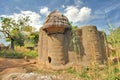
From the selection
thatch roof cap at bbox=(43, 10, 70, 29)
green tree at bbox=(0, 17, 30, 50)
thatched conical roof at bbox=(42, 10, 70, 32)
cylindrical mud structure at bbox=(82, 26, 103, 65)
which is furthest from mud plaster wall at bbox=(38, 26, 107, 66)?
green tree at bbox=(0, 17, 30, 50)

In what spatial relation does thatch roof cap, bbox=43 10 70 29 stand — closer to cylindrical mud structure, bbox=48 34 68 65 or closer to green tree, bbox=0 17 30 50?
cylindrical mud structure, bbox=48 34 68 65

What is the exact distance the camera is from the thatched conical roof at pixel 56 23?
1279 centimetres

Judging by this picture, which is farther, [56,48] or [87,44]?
[56,48]

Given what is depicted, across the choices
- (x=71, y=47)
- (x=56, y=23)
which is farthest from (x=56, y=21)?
(x=71, y=47)

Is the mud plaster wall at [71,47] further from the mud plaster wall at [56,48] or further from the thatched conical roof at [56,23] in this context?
the thatched conical roof at [56,23]

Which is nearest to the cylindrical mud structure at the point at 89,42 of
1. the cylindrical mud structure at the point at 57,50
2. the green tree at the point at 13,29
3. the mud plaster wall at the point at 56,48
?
the mud plaster wall at the point at 56,48

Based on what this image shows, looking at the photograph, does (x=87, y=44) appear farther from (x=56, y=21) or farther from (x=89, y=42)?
(x=56, y=21)

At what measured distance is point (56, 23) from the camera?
12820 mm

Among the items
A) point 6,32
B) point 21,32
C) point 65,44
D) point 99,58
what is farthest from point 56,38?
point 21,32

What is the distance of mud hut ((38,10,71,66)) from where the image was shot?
41.2 ft

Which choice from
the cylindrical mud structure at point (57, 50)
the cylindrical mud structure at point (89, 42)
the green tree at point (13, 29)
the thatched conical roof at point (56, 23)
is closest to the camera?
the cylindrical mud structure at point (89, 42)

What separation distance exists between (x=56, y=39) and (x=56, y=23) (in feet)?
3.45

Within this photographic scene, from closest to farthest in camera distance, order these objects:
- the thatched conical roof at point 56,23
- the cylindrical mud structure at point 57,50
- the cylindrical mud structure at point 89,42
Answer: the cylindrical mud structure at point 89,42 < the cylindrical mud structure at point 57,50 < the thatched conical roof at point 56,23

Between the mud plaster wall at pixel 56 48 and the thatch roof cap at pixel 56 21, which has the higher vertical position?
the thatch roof cap at pixel 56 21
